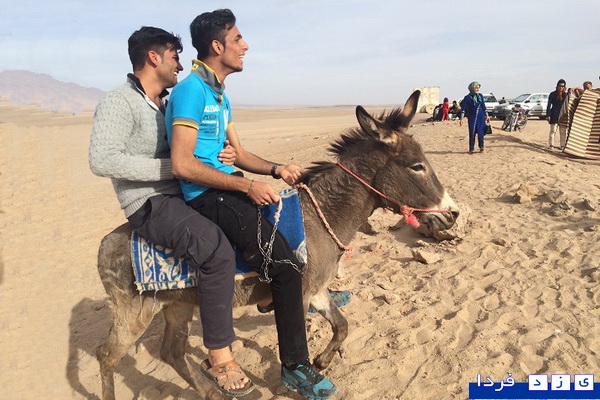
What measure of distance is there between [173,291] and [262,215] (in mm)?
1082

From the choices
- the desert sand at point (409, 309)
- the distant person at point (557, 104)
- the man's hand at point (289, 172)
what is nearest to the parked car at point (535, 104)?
the distant person at point (557, 104)

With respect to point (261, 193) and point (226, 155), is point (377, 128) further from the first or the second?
point (226, 155)

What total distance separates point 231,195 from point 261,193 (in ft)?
0.94

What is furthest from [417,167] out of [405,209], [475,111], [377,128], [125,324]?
[475,111]

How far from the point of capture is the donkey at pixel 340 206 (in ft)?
11.4

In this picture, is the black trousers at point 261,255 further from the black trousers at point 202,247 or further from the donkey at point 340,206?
the donkey at point 340,206

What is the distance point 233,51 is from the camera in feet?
10.5

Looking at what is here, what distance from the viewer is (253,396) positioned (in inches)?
162

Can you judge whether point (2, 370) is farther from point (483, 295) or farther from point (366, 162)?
point (483, 295)

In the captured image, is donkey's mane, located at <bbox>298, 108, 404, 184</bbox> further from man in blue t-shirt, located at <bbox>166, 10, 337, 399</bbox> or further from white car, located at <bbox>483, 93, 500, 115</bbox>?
white car, located at <bbox>483, 93, 500, 115</bbox>

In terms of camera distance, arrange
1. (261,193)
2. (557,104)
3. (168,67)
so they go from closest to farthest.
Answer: (261,193) → (168,67) → (557,104)

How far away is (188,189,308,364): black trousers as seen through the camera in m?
3.14

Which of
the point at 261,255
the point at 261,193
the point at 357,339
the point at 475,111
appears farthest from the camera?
the point at 475,111

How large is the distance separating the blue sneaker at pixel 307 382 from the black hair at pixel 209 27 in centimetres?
255
